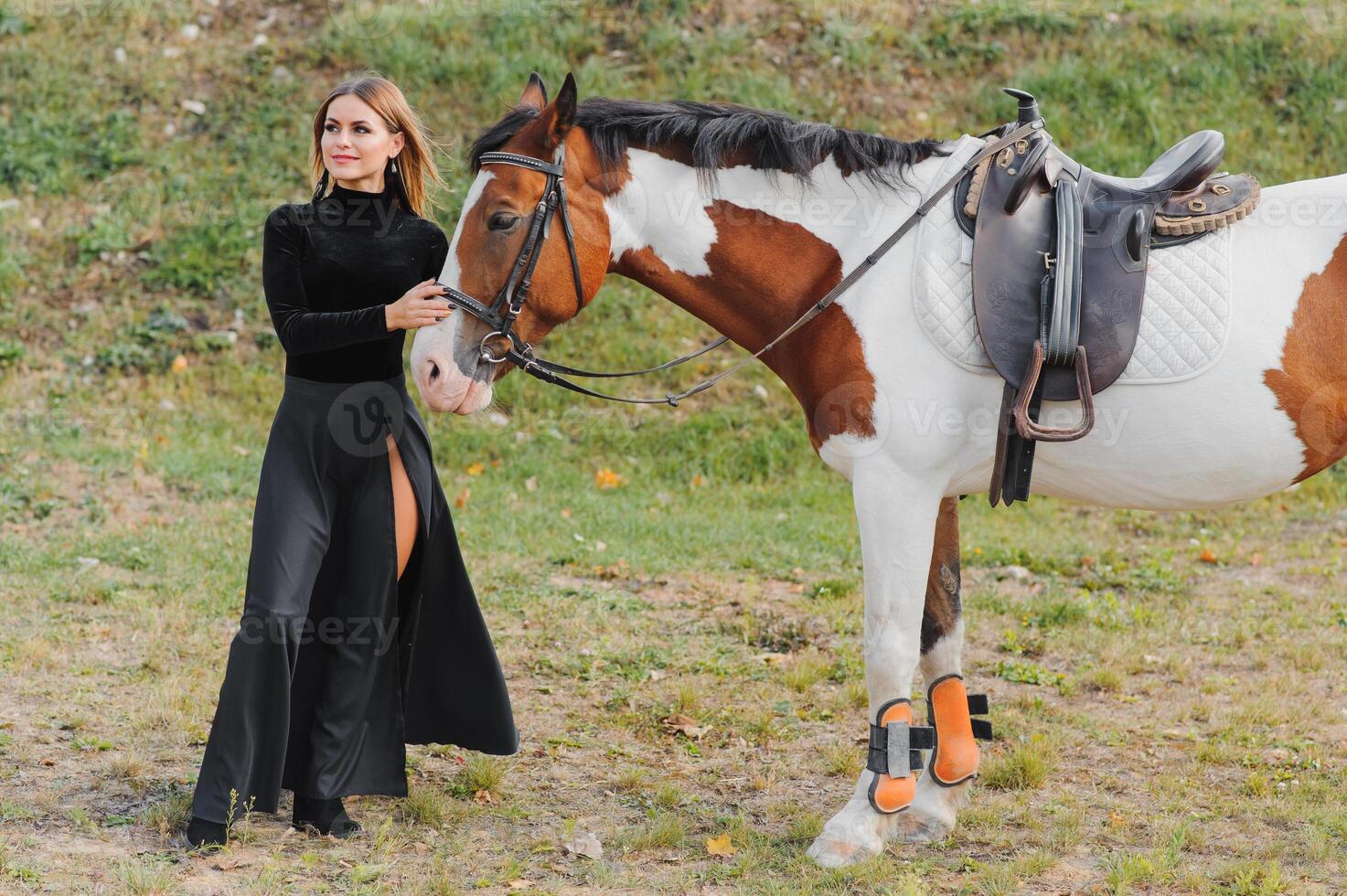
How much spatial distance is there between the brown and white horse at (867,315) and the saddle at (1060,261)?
9 cm

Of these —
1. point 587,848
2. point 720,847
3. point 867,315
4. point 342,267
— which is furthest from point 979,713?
point 342,267

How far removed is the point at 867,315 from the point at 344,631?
5.80 feet

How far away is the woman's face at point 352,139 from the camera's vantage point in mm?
3645

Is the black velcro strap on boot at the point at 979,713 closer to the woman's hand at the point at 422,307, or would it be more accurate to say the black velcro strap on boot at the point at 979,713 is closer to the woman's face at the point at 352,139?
the woman's hand at the point at 422,307

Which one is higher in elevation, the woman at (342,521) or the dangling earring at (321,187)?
the dangling earring at (321,187)

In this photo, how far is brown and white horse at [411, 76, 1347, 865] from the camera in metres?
→ 3.42

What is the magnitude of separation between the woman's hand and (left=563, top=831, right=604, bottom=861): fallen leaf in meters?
1.55

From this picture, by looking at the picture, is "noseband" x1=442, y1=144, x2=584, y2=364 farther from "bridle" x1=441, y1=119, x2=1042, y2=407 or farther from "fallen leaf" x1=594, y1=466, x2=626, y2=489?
"fallen leaf" x1=594, y1=466, x2=626, y2=489

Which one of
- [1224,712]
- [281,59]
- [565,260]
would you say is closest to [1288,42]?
[1224,712]

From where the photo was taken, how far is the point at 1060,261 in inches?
133

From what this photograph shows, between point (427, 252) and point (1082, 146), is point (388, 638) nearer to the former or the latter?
point (427, 252)

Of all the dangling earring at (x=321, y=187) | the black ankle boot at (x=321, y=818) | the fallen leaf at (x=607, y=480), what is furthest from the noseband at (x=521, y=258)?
the fallen leaf at (x=607, y=480)

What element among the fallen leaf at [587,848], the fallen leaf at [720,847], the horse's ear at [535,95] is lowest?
the fallen leaf at [587,848]

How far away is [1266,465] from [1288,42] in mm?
7963
